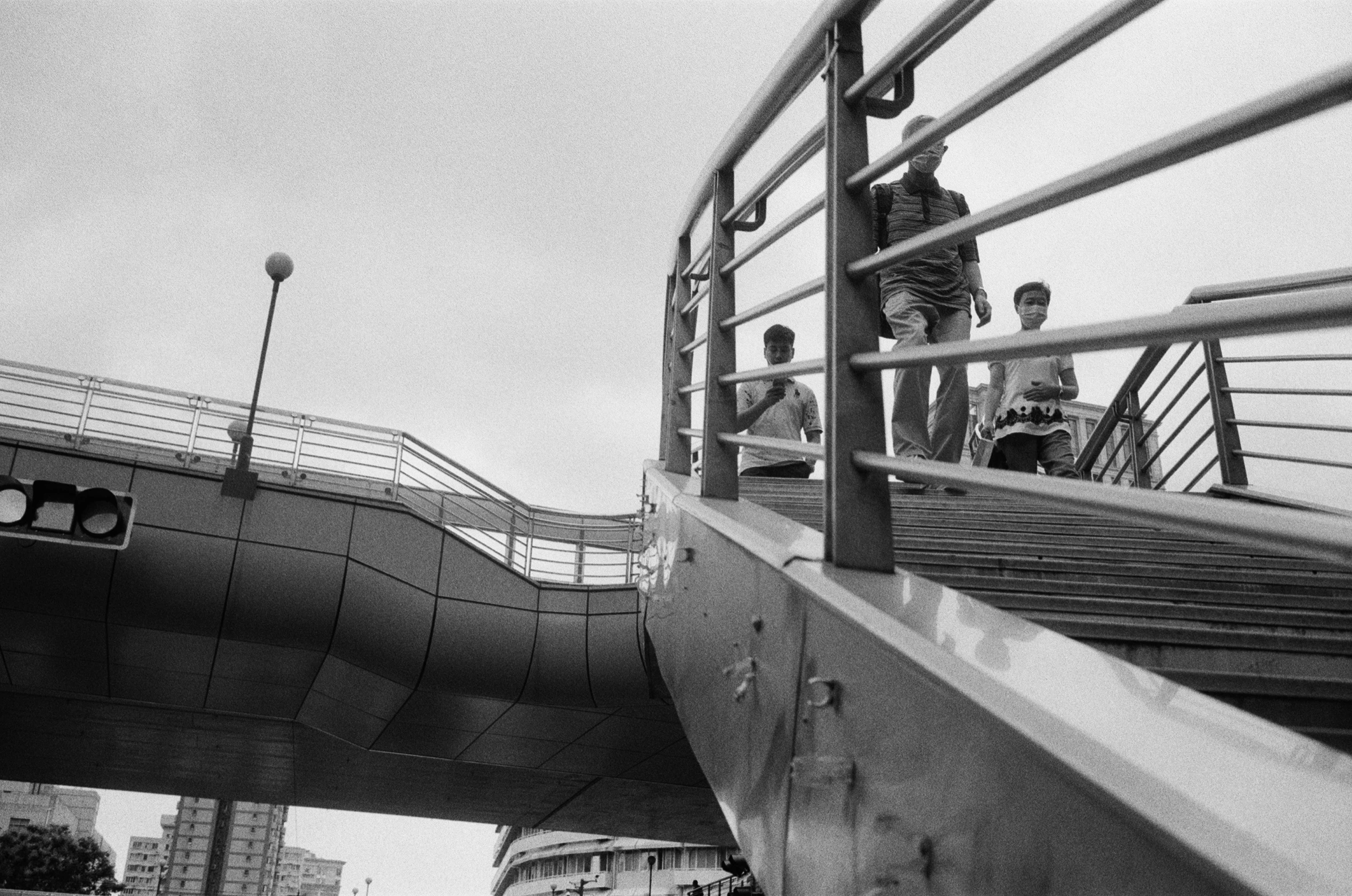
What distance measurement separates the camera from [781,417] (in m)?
7.41

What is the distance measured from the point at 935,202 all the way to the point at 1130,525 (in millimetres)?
1947

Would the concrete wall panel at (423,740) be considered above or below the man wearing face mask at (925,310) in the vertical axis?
below

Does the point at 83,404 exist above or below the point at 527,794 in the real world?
above

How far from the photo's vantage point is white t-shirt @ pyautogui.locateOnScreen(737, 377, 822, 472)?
7074 millimetres

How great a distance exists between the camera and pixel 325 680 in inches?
427

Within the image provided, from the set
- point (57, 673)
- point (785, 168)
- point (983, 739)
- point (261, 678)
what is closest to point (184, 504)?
point (261, 678)

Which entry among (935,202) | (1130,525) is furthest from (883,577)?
(935,202)

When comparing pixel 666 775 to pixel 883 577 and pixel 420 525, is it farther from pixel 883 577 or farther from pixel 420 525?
pixel 883 577

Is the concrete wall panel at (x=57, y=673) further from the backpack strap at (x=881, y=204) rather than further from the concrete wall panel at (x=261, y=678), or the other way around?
the backpack strap at (x=881, y=204)

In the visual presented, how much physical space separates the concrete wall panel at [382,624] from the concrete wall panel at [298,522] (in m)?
0.35

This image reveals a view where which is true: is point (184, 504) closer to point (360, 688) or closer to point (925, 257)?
point (360, 688)

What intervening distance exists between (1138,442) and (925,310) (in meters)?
2.88

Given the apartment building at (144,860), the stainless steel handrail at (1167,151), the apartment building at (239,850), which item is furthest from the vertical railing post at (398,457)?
the apartment building at (144,860)

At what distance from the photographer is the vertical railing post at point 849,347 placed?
1995mm
